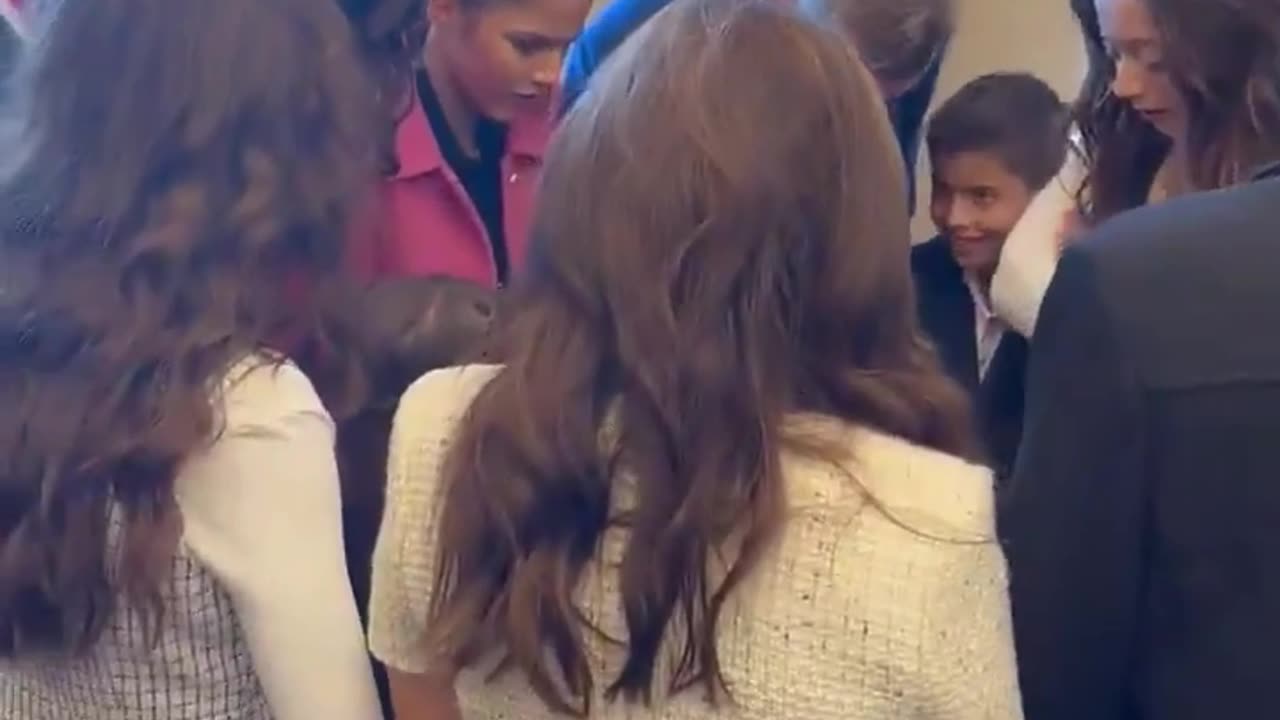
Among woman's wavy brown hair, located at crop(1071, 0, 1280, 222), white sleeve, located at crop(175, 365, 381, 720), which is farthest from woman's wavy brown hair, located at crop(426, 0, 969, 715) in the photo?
woman's wavy brown hair, located at crop(1071, 0, 1280, 222)

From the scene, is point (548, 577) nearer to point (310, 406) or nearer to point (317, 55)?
point (310, 406)

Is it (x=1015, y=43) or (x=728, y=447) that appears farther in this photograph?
(x=1015, y=43)

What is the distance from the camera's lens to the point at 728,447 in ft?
3.21

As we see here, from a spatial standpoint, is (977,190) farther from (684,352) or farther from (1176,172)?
(684,352)

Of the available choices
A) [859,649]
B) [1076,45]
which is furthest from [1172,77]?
[1076,45]

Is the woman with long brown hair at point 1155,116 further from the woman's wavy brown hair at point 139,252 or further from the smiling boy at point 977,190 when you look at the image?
the woman's wavy brown hair at point 139,252

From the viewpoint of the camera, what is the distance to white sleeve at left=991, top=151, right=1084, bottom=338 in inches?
68.2

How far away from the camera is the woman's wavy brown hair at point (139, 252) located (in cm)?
109

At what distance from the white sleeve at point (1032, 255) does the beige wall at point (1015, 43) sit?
106 cm

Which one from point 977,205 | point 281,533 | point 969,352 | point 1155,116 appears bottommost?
point 969,352

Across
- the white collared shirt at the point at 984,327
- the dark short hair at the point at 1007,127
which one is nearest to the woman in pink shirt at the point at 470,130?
the white collared shirt at the point at 984,327

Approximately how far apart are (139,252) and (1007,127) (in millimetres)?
1399

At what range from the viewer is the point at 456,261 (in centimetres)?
168

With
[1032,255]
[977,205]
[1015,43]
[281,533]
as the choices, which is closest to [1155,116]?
[1032,255]
